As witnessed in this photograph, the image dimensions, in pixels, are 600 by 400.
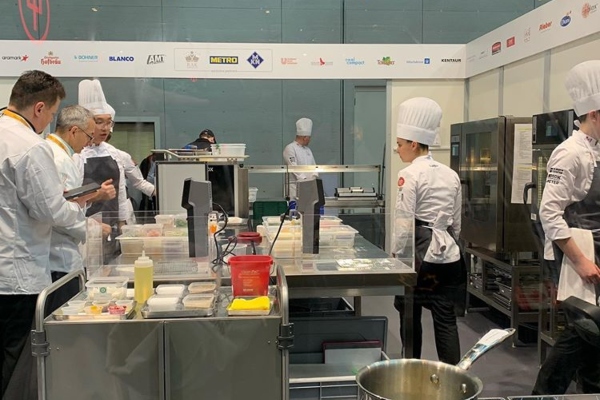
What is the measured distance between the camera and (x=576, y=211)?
2.22 meters

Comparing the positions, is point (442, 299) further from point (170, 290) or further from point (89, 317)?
point (89, 317)

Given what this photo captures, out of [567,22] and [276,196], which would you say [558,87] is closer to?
[567,22]

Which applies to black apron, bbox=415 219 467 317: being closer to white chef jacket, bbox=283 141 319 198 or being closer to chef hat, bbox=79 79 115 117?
chef hat, bbox=79 79 115 117

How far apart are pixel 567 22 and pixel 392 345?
2.20m

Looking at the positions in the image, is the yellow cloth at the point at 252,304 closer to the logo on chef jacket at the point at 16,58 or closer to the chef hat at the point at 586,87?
the chef hat at the point at 586,87

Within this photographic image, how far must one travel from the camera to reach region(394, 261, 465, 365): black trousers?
8.45 ft

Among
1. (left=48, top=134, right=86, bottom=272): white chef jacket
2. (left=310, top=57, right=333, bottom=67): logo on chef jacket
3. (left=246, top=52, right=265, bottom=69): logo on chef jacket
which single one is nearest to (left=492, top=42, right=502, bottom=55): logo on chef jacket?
(left=310, top=57, right=333, bottom=67): logo on chef jacket

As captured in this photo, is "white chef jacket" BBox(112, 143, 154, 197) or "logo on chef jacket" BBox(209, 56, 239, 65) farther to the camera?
"logo on chef jacket" BBox(209, 56, 239, 65)

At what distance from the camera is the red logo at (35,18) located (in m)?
5.49

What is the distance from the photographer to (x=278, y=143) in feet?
20.2

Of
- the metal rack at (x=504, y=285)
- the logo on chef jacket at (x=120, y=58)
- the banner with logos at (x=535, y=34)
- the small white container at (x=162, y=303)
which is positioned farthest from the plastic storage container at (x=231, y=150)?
the small white container at (x=162, y=303)

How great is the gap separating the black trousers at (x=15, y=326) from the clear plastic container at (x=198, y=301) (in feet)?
2.76

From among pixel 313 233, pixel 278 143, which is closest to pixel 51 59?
pixel 278 143

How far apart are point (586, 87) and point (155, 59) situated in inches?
139
